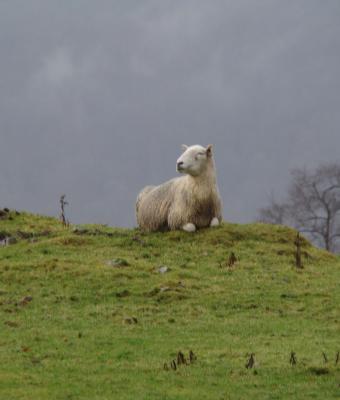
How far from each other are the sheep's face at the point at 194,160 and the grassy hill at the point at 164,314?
6.63 ft

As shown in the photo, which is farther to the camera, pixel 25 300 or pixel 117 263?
pixel 117 263

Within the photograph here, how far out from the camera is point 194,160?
31.3 m

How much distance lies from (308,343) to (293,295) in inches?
214

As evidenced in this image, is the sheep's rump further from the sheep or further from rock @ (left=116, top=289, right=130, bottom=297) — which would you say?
rock @ (left=116, top=289, right=130, bottom=297)

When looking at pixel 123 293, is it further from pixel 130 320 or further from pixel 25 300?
pixel 130 320

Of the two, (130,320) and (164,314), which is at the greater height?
(164,314)

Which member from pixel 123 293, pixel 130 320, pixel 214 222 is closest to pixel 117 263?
pixel 123 293

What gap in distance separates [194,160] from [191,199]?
1.25 metres

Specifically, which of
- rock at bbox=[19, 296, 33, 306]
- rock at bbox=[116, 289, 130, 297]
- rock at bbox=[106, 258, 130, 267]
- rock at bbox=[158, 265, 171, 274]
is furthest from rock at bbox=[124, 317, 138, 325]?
rock at bbox=[106, 258, 130, 267]

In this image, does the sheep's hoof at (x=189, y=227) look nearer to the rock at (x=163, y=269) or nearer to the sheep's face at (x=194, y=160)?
the sheep's face at (x=194, y=160)

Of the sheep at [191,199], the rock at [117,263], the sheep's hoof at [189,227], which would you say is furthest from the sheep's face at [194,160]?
the rock at [117,263]

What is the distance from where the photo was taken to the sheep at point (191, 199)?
103 feet

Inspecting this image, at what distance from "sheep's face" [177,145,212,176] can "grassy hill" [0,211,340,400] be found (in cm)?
202

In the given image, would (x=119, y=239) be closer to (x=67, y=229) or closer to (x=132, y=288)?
(x=67, y=229)
